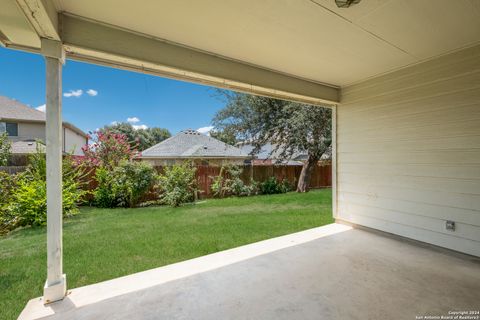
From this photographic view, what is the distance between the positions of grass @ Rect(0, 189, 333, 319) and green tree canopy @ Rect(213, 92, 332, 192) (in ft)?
8.33

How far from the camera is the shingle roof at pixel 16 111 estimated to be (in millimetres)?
9508

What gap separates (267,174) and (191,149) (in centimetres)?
574

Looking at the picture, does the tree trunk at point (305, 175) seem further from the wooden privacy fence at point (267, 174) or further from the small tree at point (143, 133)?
the small tree at point (143, 133)

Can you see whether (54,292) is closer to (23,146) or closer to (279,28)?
(279,28)

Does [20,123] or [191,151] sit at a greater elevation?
[20,123]

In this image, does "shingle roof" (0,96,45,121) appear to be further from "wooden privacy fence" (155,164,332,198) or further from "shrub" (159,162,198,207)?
"shrub" (159,162,198,207)

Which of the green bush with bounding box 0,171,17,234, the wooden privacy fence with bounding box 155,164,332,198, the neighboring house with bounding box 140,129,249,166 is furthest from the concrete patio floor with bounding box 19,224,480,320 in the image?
the neighboring house with bounding box 140,129,249,166

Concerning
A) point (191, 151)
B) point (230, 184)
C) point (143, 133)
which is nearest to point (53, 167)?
point (230, 184)

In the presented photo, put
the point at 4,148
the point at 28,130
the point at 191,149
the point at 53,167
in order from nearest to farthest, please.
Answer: the point at 53,167 < the point at 4,148 < the point at 28,130 < the point at 191,149

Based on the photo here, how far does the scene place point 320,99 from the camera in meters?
3.82

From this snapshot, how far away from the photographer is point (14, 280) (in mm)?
2354

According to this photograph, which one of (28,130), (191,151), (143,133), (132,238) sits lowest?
(132,238)

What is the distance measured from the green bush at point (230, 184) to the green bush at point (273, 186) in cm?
57

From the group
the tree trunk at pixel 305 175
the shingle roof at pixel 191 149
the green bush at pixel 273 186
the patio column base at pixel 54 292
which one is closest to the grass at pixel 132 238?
the patio column base at pixel 54 292
